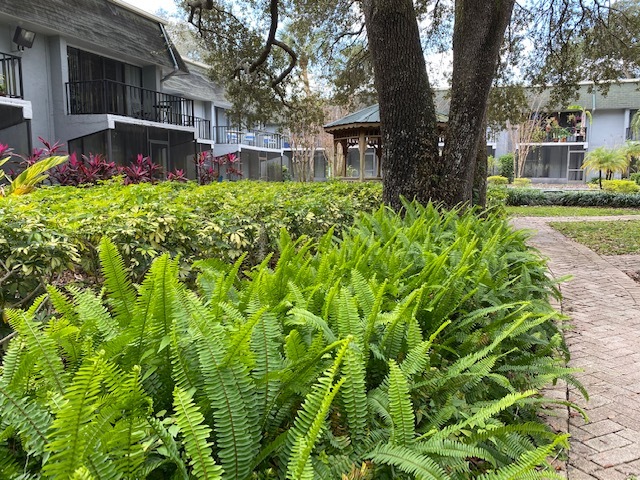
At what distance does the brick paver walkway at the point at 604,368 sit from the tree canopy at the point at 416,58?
6.60 ft

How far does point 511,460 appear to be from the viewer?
1.86 metres

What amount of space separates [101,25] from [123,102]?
2.35m

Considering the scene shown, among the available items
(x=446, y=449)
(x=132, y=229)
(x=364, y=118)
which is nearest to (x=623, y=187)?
(x=364, y=118)

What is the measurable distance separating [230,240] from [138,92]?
15760 millimetres

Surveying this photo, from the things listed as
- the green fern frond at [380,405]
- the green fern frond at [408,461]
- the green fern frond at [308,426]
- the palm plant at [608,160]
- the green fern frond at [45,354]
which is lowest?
the green fern frond at [408,461]

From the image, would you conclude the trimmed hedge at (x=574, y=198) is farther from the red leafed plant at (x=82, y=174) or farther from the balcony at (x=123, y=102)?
the red leafed plant at (x=82, y=174)

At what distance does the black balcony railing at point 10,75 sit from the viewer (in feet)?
41.4

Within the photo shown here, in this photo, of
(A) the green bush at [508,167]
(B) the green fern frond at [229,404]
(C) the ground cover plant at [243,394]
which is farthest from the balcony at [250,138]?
(B) the green fern frond at [229,404]

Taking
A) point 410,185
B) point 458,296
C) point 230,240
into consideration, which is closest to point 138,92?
point 410,185

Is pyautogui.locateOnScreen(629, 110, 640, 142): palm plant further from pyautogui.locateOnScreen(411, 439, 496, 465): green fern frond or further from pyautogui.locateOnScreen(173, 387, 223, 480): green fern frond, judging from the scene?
pyautogui.locateOnScreen(173, 387, 223, 480): green fern frond

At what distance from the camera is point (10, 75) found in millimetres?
13227

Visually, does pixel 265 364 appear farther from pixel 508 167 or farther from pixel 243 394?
pixel 508 167

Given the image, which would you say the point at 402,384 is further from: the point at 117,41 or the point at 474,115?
the point at 117,41

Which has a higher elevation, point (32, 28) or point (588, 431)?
point (32, 28)
